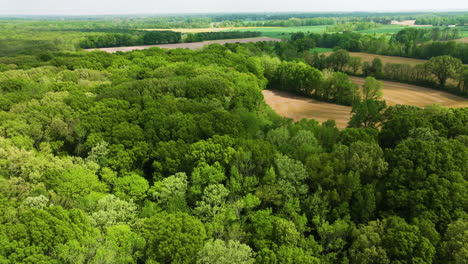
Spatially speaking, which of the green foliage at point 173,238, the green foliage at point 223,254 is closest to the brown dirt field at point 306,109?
the green foliage at point 223,254

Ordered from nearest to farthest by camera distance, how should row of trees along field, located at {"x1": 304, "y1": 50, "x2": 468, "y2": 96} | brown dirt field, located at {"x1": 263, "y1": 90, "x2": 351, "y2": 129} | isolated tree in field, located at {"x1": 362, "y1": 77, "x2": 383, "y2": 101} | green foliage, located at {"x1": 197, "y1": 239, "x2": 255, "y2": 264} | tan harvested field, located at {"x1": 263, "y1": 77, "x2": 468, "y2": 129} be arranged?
green foliage, located at {"x1": 197, "y1": 239, "x2": 255, "y2": 264}, brown dirt field, located at {"x1": 263, "y1": 90, "x2": 351, "y2": 129}, tan harvested field, located at {"x1": 263, "y1": 77, "x2": 468, "y2": 129}, isolated tree in field, located at {"x1": 362, "y1": 77, "x2": 383, "y2": 101}, row of trees along field, located at {"x1": 304, "y1": 50, "x2": 468, "y2": 96}

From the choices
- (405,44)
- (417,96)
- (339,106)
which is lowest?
(339,106)

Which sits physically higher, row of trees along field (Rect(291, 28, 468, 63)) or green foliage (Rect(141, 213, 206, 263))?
row of trees along field (Rect(291, 28, 468, 63))

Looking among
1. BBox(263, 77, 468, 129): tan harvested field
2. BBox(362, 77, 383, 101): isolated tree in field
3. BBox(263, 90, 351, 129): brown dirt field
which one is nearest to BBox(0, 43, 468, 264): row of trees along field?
BBox(263, 90, 351, 129): brown dirt field

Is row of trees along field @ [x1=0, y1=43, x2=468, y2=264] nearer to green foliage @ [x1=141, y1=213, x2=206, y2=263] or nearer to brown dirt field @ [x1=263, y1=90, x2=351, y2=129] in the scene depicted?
green foliage @ [x1=141, y1=213, x2=206, y2=263]

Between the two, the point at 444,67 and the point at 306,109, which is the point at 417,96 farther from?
the point at 306,109

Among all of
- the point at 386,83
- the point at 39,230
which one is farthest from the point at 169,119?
the point at 386,83

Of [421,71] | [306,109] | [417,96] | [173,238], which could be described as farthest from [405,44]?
[173,238]
